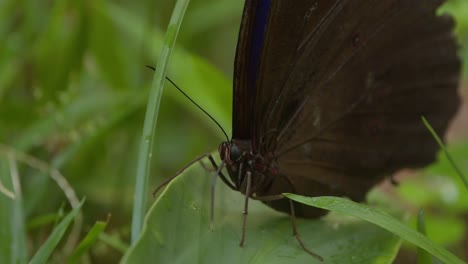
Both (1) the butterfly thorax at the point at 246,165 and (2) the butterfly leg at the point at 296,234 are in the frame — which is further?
(1) the butterfly thorax at the point at 246,165

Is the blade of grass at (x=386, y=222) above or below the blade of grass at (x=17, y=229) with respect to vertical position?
below

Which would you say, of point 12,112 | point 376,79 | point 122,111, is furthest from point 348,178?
point 12,112

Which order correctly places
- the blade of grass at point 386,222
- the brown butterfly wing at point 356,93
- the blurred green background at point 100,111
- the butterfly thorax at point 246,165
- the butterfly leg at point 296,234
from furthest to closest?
the blurred green background at point 100,111 → the brown butterfly wing at point 356,93 → the butterfly thorax at point 246,165 → the butterfly leg at point 296,234 → the blade of grass at point 386,222

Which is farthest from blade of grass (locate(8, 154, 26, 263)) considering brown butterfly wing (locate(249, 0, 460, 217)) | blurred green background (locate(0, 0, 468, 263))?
brown butterfly wing (locate(249, 0, 460, 217))

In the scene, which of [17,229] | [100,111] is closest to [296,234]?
[17,229]

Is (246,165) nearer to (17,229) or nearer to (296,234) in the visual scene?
(296,234)

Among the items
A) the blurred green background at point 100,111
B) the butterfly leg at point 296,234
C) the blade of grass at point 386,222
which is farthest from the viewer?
the blurred green background at point 100,111

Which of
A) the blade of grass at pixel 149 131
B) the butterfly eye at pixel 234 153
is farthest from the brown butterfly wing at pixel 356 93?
the blade of grass at pixel 149 131

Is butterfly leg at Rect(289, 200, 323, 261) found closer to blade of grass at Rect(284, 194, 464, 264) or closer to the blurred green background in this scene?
blade of grass at Rect(284, 194, 464, 264)

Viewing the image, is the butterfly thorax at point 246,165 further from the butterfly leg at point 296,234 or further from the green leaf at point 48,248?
the green leaf at point 48,248
